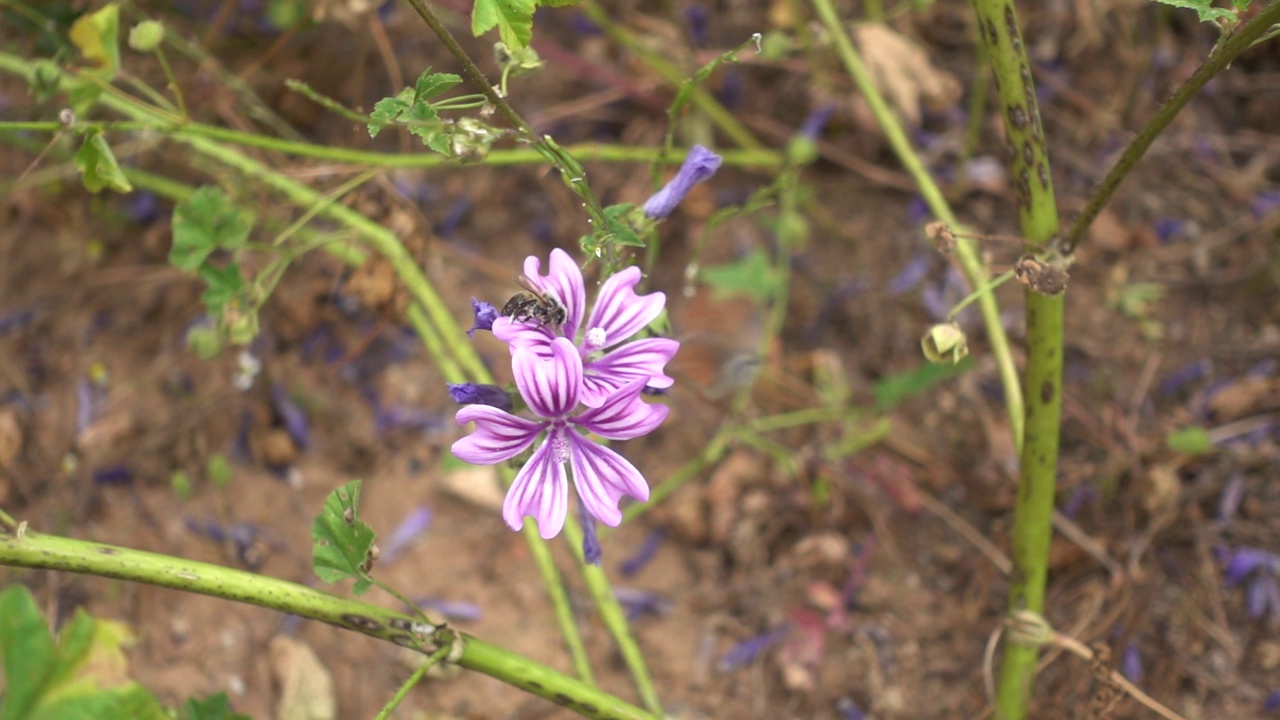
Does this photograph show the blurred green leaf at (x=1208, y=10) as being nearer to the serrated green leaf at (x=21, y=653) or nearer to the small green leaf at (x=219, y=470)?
the serrated green leaf at (x=21, y=653)

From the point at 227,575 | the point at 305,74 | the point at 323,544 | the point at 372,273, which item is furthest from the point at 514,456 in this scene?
the point at 305,74

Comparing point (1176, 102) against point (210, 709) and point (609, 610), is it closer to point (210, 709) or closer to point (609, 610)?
point (609, 610)

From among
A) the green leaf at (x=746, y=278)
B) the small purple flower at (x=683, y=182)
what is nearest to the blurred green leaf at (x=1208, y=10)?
the small purple flower at (x=683, y=182)

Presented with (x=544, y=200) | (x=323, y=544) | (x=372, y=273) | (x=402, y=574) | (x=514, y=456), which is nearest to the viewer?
→ (x=514, y=456)

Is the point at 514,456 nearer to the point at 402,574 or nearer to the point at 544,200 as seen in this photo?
the point at 402,574

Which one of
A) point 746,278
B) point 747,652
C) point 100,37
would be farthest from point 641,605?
point 100,37

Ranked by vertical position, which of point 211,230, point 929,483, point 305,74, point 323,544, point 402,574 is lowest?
point 929,483

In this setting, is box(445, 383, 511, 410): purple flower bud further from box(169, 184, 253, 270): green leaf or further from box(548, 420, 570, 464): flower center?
box(169, 184, 253, 270): green leaf
